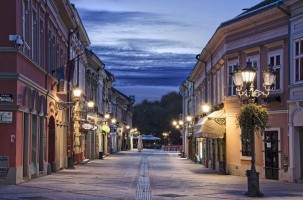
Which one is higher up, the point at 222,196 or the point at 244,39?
the point at 244,39

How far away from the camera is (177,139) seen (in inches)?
4875

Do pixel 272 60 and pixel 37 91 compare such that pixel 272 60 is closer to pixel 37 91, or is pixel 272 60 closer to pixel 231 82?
pixel 231 82

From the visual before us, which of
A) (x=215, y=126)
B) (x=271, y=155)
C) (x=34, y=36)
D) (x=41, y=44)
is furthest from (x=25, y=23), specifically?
(x=215, y=126)

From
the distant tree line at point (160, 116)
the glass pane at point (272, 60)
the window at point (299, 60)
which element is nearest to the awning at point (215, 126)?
the glass pane at point (272, 60)

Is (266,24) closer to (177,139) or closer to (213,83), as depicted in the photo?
(213,83)

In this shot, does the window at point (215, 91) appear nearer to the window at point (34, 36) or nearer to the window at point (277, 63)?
the window at point (277, 63)

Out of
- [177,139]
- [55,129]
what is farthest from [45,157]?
[177,139]

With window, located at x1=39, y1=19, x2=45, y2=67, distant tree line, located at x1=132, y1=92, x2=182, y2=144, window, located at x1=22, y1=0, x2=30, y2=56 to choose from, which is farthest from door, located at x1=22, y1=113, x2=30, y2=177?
distant tree line, located at x1=132, y1=92, x2=182, y2=144

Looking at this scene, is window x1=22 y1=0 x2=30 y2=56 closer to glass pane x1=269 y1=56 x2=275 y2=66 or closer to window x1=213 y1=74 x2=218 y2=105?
glass pane x1=269 y1=56 x2=275 y2=66

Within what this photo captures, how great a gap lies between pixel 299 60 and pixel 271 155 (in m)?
4.96

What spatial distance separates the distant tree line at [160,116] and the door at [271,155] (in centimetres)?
9491

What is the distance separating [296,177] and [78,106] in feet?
66.3

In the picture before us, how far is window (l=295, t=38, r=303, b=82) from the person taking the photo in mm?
24766

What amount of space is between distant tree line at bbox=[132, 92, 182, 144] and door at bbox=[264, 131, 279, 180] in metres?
94.9
